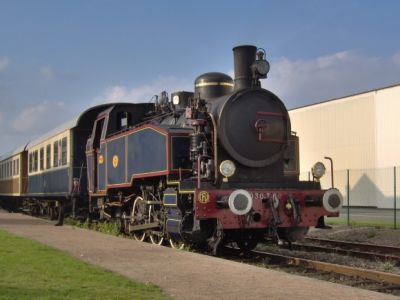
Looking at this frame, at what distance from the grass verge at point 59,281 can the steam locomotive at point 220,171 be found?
2.46 metres

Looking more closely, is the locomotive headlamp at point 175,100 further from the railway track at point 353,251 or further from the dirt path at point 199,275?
the railway track at point 353,251

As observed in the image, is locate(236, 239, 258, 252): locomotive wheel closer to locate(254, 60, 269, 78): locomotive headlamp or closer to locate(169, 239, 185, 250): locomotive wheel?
locate(169, 239, 185, 250): locomotive wheel

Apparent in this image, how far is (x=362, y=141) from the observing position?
30500 millimetres

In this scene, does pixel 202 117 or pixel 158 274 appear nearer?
pixel 158 274

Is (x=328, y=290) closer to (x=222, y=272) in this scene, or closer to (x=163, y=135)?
(x=222, y=272)

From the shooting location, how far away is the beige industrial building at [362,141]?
28578 millimetres

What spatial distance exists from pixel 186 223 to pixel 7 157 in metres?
24.9

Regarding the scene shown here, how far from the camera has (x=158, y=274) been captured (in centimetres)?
748

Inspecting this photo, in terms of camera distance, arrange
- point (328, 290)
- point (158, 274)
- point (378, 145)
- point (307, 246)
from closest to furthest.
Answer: point (328, 290), point (158, 274), point (307, 246), point (378, 145)

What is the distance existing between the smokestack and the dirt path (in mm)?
3509

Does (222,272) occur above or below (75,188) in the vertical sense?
below

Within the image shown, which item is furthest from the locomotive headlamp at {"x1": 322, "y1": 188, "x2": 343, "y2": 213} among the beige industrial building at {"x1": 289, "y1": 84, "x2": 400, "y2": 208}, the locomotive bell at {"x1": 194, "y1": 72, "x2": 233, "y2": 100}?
the beige industrial building at {"x1": 289, "y1": 84, "x2": 400, "y2": 208}

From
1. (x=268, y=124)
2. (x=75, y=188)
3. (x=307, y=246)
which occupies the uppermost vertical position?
(x=268, y=124)

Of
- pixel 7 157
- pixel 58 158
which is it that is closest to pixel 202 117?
pixel 58 158
